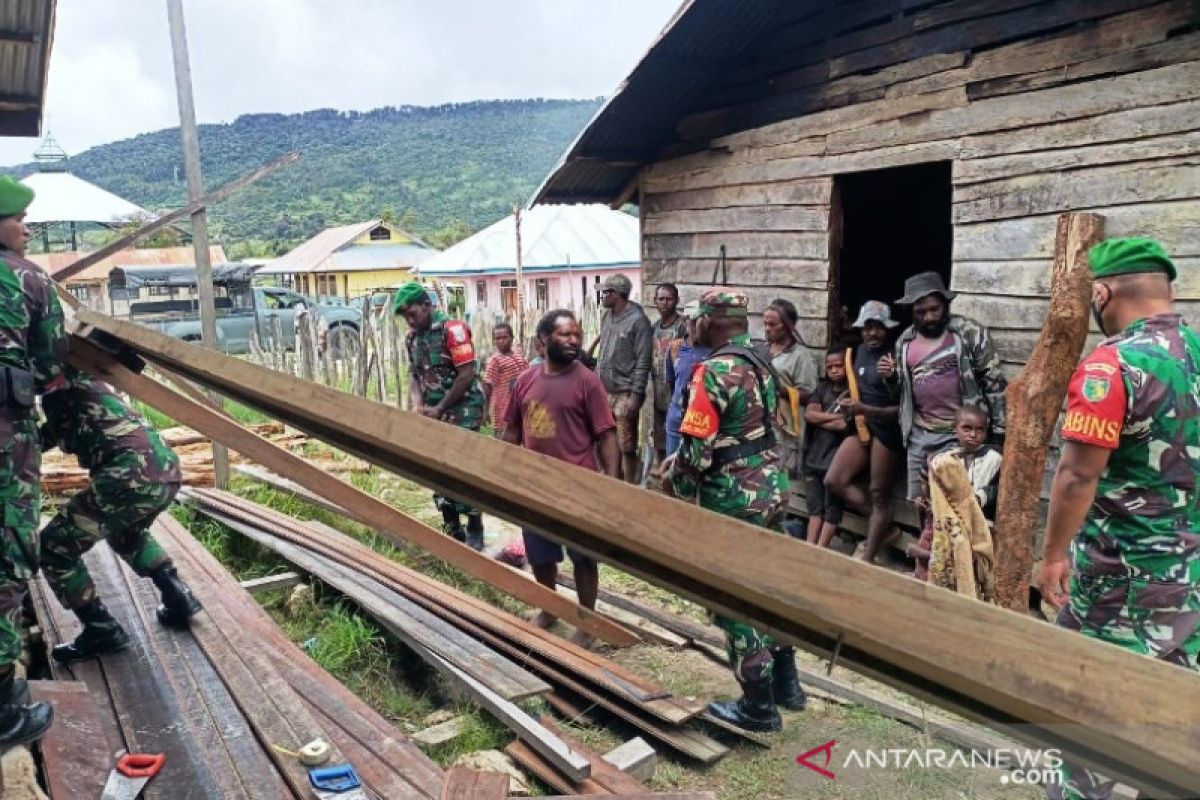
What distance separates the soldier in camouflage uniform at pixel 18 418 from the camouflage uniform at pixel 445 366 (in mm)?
3317

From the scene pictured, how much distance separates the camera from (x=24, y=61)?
16.6ft

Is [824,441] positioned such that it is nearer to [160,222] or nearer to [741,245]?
[741,245]

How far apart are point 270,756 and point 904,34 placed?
17.8 ft

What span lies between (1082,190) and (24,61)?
20.4ft

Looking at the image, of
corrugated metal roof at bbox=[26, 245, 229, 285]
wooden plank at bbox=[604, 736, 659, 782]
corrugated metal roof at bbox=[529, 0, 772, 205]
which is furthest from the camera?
corrugated metal roof at bbox=[26, 245, 229, 285]

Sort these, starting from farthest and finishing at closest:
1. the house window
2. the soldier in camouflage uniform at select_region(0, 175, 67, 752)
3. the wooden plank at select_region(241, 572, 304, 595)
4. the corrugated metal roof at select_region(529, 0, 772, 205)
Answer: the house window
the corrugated metal roof at select_region(529, 0, 772, 205)
the wooden plank at select_region(241, 572, 304, 595)
the soldier in camouflage uniform at select_region(0, 175, 67, 752)

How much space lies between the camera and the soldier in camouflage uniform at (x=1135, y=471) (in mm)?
2420

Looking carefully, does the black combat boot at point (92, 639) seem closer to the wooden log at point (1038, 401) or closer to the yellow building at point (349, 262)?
the wooden log at point (1038, 401)

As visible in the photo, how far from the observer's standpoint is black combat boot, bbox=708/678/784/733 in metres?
3.74

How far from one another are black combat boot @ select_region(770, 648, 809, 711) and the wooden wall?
235 cm

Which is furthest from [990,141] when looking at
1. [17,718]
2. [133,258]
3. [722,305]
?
[133,258]

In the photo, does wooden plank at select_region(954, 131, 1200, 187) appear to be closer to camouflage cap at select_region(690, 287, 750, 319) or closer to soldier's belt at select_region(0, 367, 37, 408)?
camouflage cap at select_region(690, 287, 750, 319)

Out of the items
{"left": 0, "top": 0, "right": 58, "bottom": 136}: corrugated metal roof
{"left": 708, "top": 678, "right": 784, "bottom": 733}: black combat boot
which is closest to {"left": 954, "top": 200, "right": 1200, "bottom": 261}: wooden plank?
{"left": 708, "top": 678, "right": 784, "bottom": 733}: black combat boot

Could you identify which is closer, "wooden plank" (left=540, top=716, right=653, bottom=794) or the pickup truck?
"wooden plank" (left=540, top=716, right=653, bottom=794)
